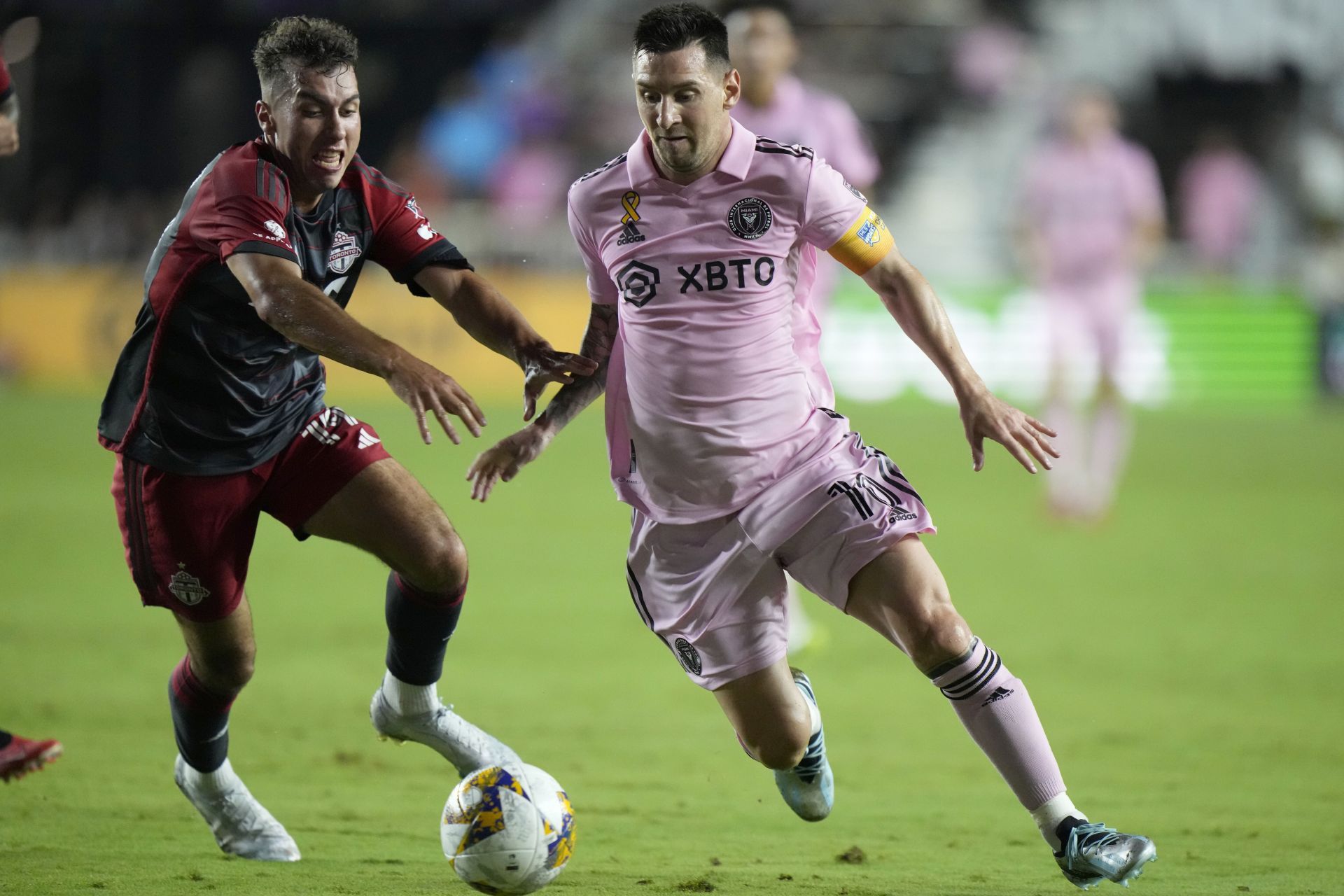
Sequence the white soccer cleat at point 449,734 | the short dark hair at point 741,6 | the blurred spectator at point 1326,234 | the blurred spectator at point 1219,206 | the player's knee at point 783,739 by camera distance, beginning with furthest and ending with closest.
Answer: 1. the blurred spectator at point 1219,206
2. the blurred spectator at point 1326,234
3. the short dark hair at point 741,6
4. the white soccer cleat at point 449,734
5. the player's knee at point 783,739

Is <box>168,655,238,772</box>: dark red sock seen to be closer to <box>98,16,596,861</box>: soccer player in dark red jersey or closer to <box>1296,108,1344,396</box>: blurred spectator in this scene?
<box>98,16,596,861</box>: soccer player in dark red jersey

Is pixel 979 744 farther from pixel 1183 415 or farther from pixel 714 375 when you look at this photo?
pixel 1183 415

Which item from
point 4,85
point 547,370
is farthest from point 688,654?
point 4,85

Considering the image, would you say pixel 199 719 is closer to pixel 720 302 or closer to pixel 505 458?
pixel 505 458

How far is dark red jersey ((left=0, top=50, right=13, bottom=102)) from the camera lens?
489cm

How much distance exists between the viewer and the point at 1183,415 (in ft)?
63.3

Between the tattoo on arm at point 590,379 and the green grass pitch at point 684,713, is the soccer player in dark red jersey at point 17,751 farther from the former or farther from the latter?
the tattoo on arm at point 590,379

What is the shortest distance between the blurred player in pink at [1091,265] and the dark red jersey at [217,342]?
334 inches

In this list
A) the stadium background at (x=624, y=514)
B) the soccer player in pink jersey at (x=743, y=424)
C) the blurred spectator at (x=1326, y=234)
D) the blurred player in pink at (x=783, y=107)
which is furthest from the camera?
the blurred spectator at (x=1326, y=234)

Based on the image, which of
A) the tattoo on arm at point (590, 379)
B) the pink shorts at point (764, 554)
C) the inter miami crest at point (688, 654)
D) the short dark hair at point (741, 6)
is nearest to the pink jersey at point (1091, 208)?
the short dark hair at point (741, 6)

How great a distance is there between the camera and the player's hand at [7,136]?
478 cm

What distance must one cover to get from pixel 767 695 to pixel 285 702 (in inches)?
122

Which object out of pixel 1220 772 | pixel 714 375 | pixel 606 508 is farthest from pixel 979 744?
pixel 606 508

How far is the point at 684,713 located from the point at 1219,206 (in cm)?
1689
